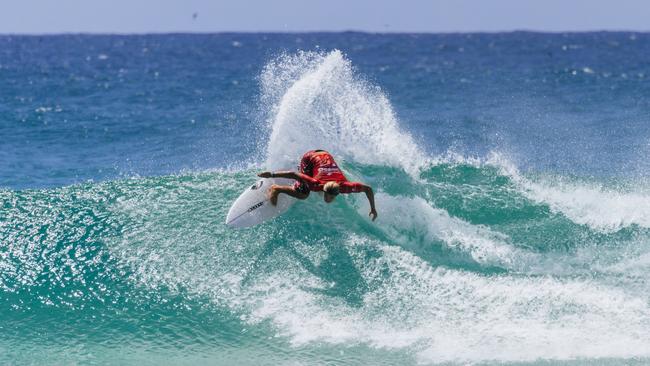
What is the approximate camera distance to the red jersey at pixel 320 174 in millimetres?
9164

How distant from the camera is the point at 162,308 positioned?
339 inches

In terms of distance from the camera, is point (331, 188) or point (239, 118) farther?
point (239, 118)

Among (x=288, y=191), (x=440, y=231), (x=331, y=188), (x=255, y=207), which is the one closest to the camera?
(x=331, y=188)

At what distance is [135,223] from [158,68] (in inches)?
1576

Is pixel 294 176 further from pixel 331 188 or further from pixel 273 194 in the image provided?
pixel 273 194

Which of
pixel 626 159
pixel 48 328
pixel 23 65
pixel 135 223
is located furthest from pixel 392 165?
pixel 23 65

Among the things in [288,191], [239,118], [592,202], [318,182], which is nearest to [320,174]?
[318,182]

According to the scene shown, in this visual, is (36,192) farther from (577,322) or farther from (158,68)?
(158,68)

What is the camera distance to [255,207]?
9859 mm

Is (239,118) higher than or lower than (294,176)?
higher

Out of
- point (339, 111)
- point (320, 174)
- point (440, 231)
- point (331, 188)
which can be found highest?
point (339, 111)

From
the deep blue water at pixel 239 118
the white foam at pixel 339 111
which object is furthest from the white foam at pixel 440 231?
the deep blue water at pixel 239 118

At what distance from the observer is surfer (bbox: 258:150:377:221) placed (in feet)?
29.5

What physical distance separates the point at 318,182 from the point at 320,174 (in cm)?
15
